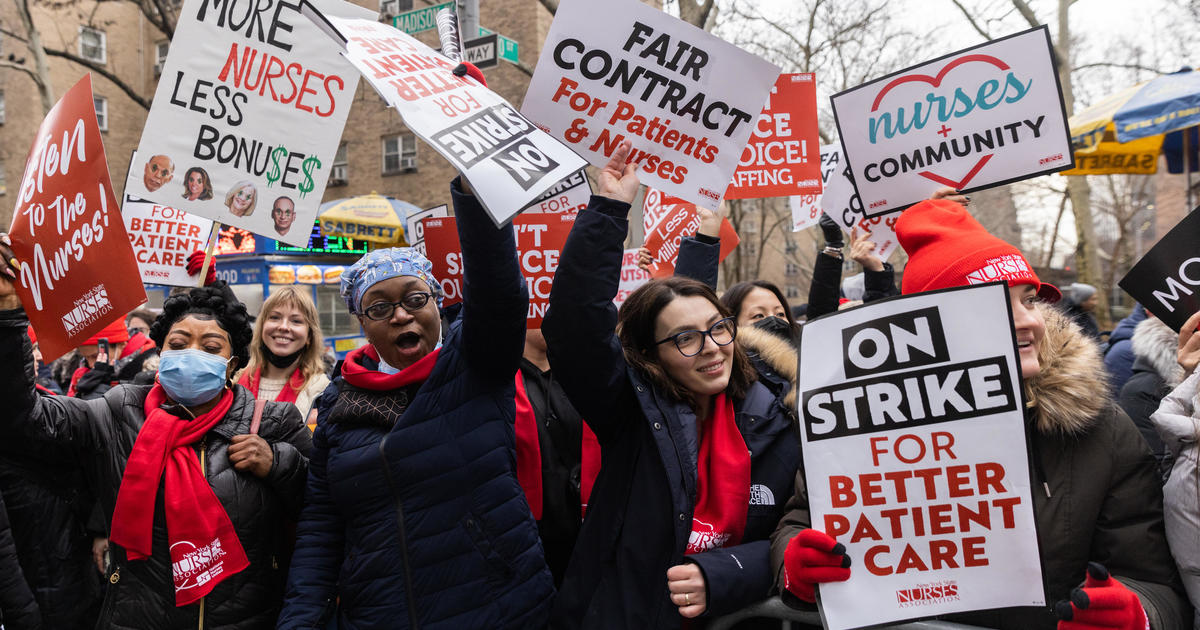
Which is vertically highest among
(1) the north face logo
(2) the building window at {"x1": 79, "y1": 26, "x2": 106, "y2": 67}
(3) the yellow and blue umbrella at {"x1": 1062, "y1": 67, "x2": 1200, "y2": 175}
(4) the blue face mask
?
(2) the building window at {"x1": 79, "y1": 26, "x2": 106, "y2": 67}

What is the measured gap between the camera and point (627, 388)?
2.39 metres

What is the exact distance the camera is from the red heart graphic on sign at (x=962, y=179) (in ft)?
10.3

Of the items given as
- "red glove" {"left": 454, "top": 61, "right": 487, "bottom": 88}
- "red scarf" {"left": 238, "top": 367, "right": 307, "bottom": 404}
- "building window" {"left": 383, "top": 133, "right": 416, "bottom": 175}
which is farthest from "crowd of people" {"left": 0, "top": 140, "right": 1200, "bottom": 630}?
"building window" {"left": 383, "top": 133, "right": 416, "bottom": 175}

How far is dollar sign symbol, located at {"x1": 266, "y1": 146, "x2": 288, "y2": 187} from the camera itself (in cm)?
331

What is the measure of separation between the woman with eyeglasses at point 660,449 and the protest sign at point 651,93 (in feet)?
0.90

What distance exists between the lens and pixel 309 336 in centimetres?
461

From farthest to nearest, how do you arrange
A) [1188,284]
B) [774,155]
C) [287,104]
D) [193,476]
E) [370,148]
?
1. [370,148]
2. [774,155]
3. [287,104]
4. [193,476]
5. [1188,284]

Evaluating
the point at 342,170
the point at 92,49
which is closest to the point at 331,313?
the point at 342,170

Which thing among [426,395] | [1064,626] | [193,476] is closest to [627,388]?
[426,395]

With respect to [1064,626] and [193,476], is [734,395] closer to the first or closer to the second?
[1064,626]

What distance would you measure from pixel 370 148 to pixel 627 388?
25.1 meters

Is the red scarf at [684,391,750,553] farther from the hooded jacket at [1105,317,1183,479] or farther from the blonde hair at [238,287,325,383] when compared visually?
the blonde hair at [238,287,325,383]

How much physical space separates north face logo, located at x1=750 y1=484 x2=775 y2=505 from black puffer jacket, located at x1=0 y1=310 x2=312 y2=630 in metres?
1.56

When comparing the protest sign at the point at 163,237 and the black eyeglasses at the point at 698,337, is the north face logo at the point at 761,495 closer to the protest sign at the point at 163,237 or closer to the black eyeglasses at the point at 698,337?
the black eyeglasses at the point at 698,337
